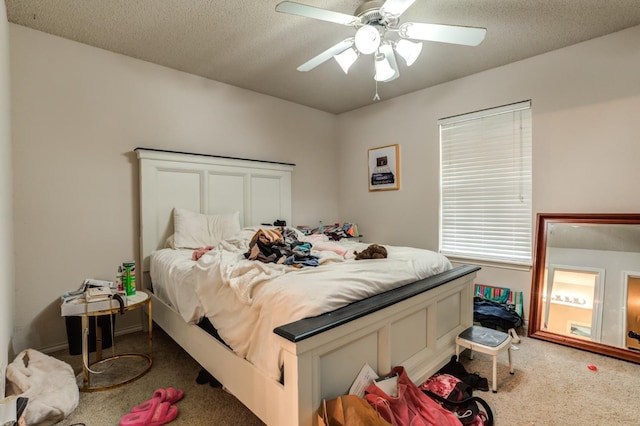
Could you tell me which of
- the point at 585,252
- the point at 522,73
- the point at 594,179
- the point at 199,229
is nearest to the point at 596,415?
the point at 585,252

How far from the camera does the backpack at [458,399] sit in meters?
1.57

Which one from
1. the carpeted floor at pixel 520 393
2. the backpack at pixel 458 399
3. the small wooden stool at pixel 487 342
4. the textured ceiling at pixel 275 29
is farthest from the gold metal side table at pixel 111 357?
the small wooden stool at pixel 487 342

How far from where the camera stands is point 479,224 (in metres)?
3.30

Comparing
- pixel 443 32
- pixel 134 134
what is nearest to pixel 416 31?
pixel 443 32

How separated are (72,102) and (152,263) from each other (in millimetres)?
1496

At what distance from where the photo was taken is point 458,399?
1669 mm

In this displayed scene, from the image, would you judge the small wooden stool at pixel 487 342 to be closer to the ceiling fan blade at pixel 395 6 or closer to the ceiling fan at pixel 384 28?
the ceiling fan at pixel 384 28

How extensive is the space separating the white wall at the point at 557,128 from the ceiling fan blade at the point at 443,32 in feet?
4.87

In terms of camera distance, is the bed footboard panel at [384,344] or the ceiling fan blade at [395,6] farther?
the ceiling fan blade at [395,6]

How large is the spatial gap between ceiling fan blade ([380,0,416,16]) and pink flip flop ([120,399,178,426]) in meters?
2.50

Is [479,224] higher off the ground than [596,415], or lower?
higher

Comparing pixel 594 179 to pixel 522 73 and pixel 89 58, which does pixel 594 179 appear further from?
pixel 89 58

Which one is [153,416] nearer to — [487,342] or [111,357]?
[111,357]

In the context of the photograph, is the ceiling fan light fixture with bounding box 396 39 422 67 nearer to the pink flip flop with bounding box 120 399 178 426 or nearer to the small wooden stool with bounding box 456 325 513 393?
the small wooden stool with bounding box 456 325 513 393
